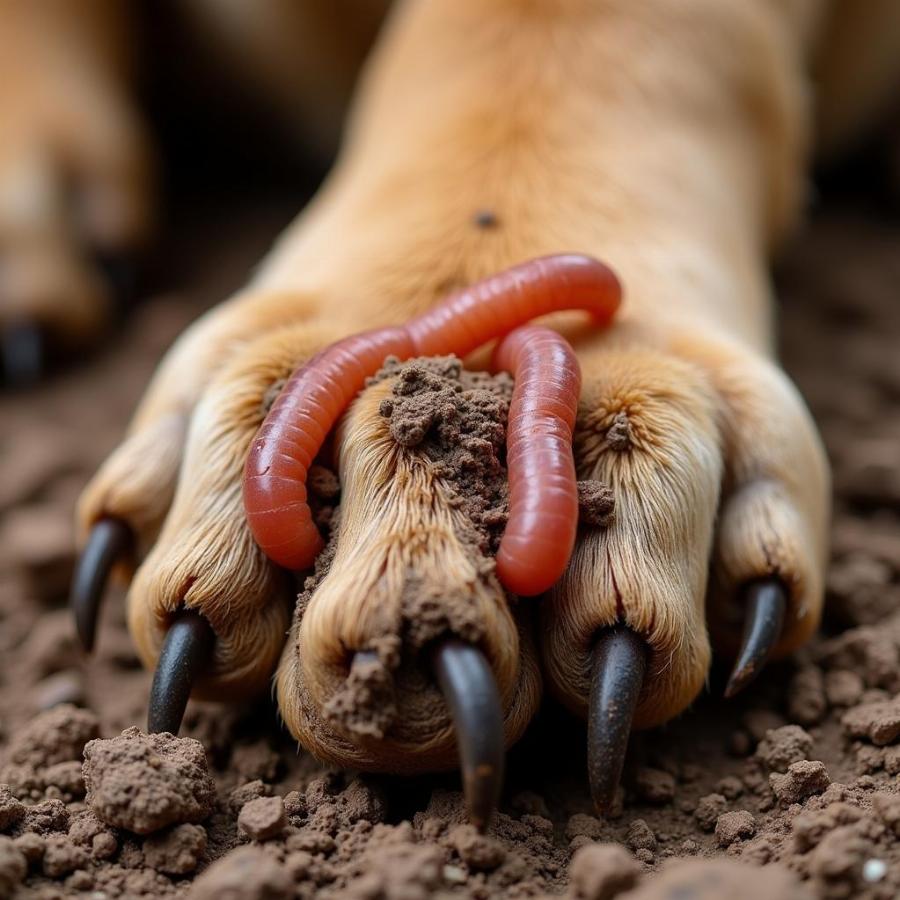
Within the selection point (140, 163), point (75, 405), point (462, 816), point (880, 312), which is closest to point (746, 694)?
point (462, 816)

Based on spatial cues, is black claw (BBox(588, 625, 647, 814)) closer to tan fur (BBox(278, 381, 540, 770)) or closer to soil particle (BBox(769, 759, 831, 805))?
tan fur (BBox(278, 381, 540, 770))

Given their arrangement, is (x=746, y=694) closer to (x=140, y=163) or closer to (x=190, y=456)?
(x=190, y=456)

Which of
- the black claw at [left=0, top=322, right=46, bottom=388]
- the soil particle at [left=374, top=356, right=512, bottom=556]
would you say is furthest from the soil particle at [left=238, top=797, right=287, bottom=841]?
the black claw at [left=0, top=322, right=46, bottom=388]

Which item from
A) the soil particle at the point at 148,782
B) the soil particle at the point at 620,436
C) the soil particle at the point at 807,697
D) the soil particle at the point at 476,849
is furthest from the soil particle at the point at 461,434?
the soil particle at the point at 807,697

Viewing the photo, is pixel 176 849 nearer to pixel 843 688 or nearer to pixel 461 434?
pixel 461 434

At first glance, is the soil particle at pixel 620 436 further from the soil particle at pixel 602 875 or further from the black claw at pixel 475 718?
the soil particle at pixel 602 875

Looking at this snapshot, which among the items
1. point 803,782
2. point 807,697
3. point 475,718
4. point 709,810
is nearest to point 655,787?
point 709,810

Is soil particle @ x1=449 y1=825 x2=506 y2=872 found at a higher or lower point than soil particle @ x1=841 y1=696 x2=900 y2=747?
higher

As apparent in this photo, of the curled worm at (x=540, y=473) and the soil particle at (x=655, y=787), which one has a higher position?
the curled worm at (x=540, y=473)
